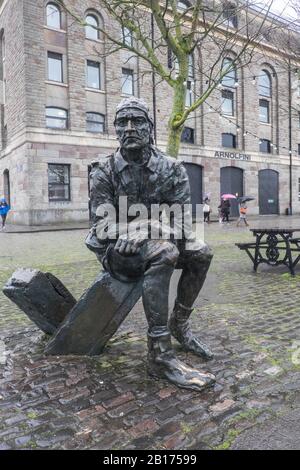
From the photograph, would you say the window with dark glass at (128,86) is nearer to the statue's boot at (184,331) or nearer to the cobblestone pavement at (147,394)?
the cobblestone pavement at (147,394)

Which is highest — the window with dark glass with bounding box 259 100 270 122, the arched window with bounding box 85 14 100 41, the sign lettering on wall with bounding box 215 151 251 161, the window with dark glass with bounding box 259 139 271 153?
the arched window with bounding box 85 14 100 41

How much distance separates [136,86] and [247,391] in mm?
26788

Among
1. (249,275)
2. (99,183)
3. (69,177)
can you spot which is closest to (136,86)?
(69,177)

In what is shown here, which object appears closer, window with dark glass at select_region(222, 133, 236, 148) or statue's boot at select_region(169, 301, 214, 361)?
statue's boot at select_region(169, 301, 214, 361)

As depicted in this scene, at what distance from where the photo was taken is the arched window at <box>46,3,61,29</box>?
24.0 metres

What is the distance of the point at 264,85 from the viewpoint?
112 ft

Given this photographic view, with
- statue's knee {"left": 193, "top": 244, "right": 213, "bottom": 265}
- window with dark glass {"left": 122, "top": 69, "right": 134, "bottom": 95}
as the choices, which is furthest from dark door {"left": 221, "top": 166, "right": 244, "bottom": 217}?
statue's knee {"left": 193, "top": 244, "right": 213, "bottom": 265}

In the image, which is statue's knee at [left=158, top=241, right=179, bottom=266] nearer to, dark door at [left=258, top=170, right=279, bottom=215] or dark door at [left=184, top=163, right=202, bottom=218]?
dark door at [left=184, top=163, right=202, bottom=218]

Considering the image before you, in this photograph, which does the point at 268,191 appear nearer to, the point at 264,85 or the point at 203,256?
the point at 264,85

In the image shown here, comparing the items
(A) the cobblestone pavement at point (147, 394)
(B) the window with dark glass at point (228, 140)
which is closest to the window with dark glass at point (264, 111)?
(B) the window with dark glass at point (228, 140)

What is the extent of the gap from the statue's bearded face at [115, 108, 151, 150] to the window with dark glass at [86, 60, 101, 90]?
24003 millimetres

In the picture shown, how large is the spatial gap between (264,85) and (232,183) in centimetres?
854

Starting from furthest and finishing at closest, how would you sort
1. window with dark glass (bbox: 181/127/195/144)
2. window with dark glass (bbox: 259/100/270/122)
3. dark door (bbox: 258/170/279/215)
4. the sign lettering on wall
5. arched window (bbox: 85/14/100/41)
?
dark door (bbox: 258/170/279/215)
window with dark glass (bbox: 259/100/270/122)
the sign lettering on wall
window with dark glass (bbox: 181/127/195/144)
arched window (bbox: 85/14/100/41)

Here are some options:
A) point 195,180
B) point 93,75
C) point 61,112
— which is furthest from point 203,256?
point 195,180
